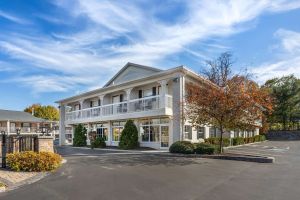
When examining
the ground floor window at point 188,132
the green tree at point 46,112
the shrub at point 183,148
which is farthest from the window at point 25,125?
the shrub at point 183,148

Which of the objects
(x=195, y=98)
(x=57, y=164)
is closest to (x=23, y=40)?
(x=57, y=164)

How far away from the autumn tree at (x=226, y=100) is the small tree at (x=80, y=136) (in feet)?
57.7

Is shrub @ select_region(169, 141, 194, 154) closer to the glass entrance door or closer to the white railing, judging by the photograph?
the glass entrance door

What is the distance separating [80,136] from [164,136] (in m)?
12.8

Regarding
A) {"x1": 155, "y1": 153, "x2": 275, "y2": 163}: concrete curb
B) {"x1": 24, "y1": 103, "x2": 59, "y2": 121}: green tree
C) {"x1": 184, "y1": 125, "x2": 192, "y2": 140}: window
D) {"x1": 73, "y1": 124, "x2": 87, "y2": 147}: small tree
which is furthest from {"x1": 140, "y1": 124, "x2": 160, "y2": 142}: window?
{"x1": 24, "y1": 103, "x2": 59, "y2": 121}: green tree

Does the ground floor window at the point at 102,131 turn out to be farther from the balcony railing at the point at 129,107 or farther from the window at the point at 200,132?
the window at the point at 200,132

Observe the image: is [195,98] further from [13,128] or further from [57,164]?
[13,128]

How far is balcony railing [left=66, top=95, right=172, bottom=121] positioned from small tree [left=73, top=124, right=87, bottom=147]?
1323 millimetres

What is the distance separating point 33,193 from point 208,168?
804 cm

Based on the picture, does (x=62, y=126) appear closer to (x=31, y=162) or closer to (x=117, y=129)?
(x=117, y=129)

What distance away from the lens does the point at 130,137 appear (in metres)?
26.0

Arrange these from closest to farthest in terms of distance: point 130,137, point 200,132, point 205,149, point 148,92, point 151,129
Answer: point 205,149
point 130,137
point 151,129
point 200,132
point 148,92

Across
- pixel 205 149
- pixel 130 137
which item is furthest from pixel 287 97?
pixel 205 149

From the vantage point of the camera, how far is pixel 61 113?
40.1 meters
